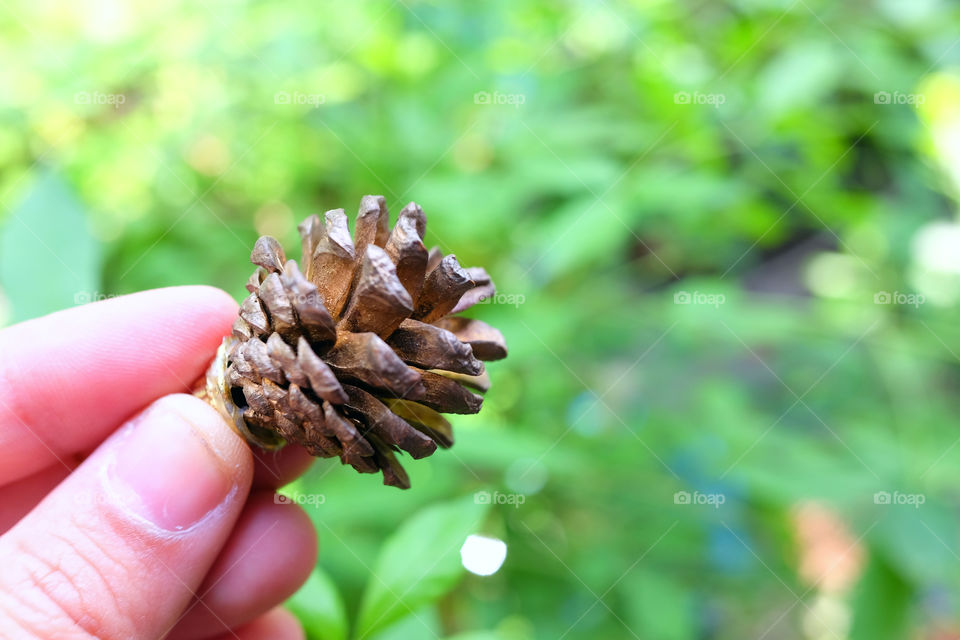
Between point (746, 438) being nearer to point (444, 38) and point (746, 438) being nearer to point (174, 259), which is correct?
point (444, 38)

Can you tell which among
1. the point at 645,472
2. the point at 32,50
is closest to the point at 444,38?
the point at 32,50

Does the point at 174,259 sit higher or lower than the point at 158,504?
lower

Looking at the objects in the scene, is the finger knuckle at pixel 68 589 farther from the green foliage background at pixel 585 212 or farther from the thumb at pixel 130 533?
the green foliage background at pixel 585 212

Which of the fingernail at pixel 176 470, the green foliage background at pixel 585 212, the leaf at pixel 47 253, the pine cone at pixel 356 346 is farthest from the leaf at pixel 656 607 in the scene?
the leaf at pixel 47 253

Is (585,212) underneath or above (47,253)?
above

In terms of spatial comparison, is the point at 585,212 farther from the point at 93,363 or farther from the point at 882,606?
the point at 882,606

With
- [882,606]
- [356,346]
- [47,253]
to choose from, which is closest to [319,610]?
[356,346]
